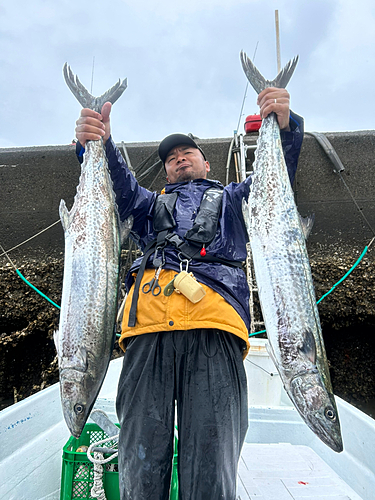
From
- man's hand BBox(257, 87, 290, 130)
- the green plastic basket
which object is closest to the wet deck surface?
the green plastic basket

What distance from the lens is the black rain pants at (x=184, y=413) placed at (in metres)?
1.57

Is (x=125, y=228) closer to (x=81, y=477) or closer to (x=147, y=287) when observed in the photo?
(x=147, y=287)

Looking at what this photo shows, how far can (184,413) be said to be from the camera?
5.45 feet

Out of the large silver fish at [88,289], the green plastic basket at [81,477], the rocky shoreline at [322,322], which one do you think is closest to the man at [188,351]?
the large silver fish at [88,289]

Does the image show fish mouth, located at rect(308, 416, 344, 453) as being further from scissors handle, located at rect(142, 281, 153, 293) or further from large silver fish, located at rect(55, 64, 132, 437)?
large silver fish, located at rect(55, 64, 132, 437)

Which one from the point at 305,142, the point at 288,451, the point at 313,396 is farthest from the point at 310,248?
the point at 313,396

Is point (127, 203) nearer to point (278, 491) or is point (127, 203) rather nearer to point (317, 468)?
point (278, 491)

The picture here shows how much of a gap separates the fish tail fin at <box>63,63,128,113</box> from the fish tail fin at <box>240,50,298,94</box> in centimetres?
100

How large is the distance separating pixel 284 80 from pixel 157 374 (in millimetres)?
2226

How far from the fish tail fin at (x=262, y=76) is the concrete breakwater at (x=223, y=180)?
130 inches

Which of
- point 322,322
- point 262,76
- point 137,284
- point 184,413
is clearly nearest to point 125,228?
point 137,284

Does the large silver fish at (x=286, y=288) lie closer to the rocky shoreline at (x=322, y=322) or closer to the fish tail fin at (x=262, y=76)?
the fish tail fin at (x=262, y=76)

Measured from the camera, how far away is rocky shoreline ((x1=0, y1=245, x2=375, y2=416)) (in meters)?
4.73

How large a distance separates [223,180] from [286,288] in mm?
4220
